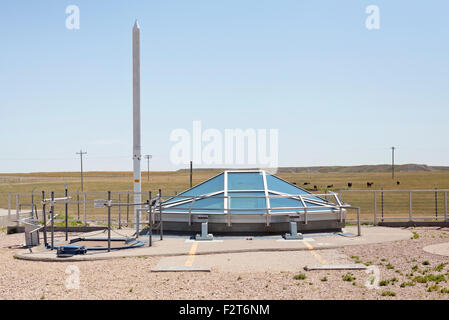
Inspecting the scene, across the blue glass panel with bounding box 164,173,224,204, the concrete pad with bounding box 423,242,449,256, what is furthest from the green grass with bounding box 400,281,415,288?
the blue glass panel with bounding box 164,173,224,204

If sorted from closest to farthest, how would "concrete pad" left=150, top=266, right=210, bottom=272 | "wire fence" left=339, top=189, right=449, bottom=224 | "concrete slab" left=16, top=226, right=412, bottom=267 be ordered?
"concrete pad" left=150, top=266, right=210, bottom=272 → "concrete slab" left=16, top=226, right=412, bottom=267 → "wire fence" left=339, top=189, right=449, bottom=224

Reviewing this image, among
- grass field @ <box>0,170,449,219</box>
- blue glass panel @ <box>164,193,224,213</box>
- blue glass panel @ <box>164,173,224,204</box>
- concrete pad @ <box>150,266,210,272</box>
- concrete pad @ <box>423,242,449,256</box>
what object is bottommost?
grass field @ <box>0,170,449,219</box>

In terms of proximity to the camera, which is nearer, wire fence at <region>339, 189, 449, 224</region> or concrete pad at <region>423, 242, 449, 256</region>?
concrete pad at <region>423, 242, 449, 256</region>

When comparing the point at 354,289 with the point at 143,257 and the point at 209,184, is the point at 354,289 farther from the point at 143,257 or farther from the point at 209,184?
the point at 209,184

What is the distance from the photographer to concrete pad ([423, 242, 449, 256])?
510 inches

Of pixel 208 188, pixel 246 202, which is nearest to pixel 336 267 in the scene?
pixel 246 202

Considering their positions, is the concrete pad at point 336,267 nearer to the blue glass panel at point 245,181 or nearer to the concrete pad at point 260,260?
the concrete pad at point 260,260

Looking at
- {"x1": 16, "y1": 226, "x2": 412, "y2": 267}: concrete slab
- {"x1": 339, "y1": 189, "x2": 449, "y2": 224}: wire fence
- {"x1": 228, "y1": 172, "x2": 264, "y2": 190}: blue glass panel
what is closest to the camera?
{"x1": 16, "y1": 226, "x2": 412, "y2": 267}: concrete slab

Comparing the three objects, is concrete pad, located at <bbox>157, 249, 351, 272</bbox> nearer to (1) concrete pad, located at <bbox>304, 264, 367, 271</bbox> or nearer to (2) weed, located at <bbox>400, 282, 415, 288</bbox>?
(1) concrete pad, located at <bbox>304, 264, 367, 271</bbox>

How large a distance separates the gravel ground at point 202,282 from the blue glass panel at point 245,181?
666cm

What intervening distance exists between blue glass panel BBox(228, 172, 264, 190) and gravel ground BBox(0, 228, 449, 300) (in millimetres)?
6661

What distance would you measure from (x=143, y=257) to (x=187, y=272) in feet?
8.42

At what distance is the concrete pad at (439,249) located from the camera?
12952mm
